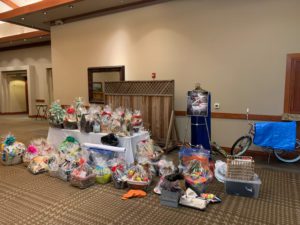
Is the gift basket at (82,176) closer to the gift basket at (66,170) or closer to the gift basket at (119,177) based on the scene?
the gift basket at (66,170)

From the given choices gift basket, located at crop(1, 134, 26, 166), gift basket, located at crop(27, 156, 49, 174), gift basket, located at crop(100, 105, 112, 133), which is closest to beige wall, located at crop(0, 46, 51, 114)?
gift basket, located at crop(1, 134, 26, 166)

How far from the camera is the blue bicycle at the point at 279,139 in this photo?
4027mm

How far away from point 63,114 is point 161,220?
2.67 m

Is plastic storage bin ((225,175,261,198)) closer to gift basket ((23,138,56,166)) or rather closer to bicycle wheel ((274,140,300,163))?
bicycle wheel ((274,140,300,163))

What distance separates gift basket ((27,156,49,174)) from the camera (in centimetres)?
378

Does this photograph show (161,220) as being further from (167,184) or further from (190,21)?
(190,21)

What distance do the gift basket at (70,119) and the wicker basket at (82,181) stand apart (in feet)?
3.79

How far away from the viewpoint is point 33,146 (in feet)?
13.9

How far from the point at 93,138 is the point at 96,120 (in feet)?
0.96

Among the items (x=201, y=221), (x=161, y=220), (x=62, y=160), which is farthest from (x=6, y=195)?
(x=201, y=221)

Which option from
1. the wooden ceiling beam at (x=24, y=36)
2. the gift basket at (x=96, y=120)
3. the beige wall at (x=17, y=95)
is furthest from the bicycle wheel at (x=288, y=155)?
the beige wall at (x=17, y=95)

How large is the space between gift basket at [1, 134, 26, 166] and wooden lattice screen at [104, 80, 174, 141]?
2.29 metres

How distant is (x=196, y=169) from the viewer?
3129mm

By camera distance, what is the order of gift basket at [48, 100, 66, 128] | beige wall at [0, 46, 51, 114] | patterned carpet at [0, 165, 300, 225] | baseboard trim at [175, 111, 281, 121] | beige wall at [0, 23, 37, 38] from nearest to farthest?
patterned carpet at [0, 165, 300, 225], gift basket at [48, 100, 66, 128], baseboard trim at [175, 111, 281, 121], beige wall at [0, 23, 37, 38], beige wall at [0, 46, 51, 114]
